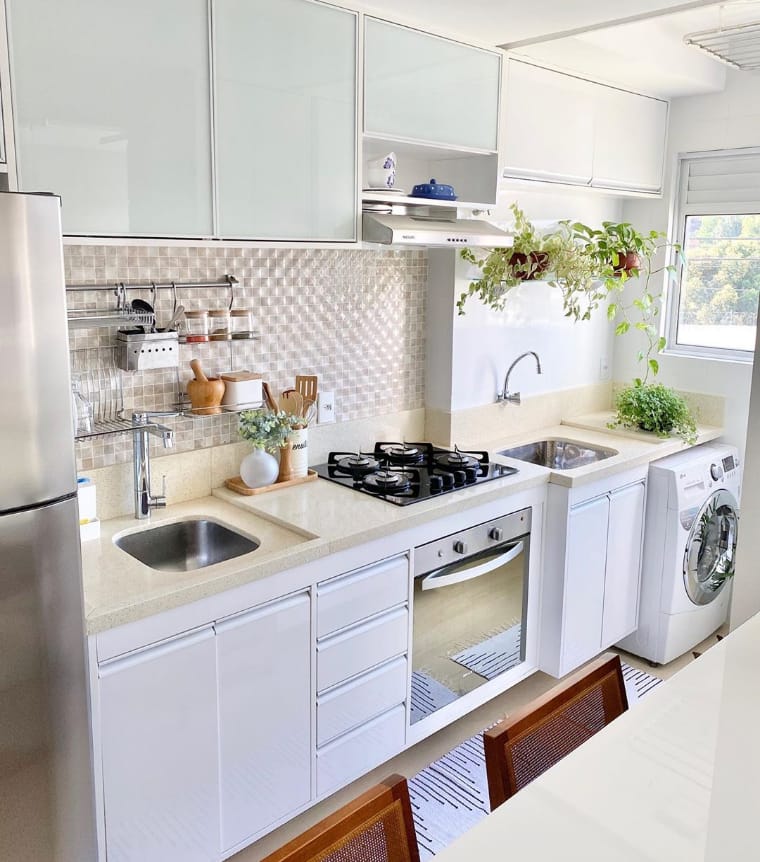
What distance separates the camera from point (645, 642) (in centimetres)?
372

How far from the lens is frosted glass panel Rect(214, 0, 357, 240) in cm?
226

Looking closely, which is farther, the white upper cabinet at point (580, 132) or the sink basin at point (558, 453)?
the sink basin at point (558, 453)

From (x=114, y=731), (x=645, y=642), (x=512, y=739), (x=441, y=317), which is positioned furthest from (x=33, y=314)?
(x=645, y=642)

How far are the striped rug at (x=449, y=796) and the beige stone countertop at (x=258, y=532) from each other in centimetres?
71

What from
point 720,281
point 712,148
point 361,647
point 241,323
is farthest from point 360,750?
point 712,148

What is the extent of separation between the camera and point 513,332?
365 centimetres

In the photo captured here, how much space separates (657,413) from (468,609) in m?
1.43

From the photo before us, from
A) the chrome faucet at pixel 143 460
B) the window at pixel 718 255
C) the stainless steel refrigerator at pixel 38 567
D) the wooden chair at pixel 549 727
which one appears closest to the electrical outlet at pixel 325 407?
the chrome faucet at pixel 143 460

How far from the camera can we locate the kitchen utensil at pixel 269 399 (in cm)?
290

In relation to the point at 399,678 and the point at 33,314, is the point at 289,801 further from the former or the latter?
the point at 33,314

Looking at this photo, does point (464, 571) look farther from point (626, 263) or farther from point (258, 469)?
point (626, 263)

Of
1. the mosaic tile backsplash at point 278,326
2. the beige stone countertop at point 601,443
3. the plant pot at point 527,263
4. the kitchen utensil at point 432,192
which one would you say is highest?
the kitchen utensil at point 432,192

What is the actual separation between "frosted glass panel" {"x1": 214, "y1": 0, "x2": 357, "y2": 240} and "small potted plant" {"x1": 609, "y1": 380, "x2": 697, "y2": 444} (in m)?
1.79

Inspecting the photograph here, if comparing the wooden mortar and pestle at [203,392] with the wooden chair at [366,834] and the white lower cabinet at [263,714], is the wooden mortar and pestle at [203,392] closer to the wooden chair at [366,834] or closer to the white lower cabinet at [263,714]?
the white lower cabinet at [263,714]
